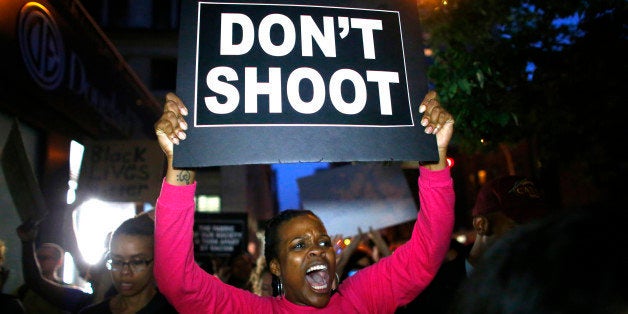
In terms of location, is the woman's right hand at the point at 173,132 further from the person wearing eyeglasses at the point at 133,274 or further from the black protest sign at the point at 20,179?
the black protest sign at the point at 20,179

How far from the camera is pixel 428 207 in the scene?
2285 millimetres

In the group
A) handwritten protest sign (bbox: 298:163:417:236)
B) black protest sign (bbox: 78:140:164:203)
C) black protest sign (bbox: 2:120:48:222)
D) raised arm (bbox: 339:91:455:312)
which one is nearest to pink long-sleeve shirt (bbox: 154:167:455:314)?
raised arm (bbox: 339:91:455:312)

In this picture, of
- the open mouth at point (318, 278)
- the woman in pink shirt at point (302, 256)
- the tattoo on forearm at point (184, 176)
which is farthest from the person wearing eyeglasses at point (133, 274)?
the tattoo on forearm at point (184, 176)

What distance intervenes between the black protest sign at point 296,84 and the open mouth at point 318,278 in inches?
22.9

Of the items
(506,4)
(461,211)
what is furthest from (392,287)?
(461,211)

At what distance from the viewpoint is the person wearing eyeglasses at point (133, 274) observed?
308cm

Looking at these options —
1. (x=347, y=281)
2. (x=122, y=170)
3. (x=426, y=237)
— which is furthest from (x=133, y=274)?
(x=122, y=170)

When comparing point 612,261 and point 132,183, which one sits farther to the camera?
point 132,183

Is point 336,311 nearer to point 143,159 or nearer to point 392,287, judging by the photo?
point 392,287

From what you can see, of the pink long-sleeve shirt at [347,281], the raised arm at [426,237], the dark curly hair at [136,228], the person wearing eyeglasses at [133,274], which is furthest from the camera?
the dark curly hair at [136,228]

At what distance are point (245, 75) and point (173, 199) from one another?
0.63 m

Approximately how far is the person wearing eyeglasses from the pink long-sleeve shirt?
99 cm

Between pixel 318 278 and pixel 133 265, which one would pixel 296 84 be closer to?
pixel 318 278

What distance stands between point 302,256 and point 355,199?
105 inches
